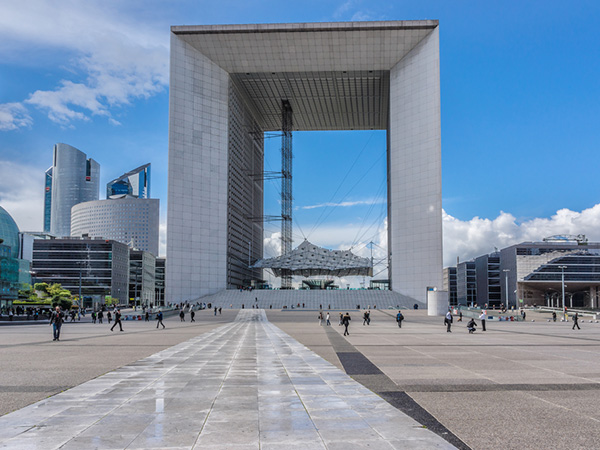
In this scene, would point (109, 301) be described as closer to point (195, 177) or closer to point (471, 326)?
point (195, 177)

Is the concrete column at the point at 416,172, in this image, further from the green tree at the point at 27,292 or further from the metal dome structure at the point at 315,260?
the green tree at the point at 27,292

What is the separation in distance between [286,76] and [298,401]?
9294 centimetres

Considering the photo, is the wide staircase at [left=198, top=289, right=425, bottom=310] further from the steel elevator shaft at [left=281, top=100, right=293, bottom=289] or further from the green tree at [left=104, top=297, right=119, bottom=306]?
the green tree at [left=104, top=297, right=119, bottom=306]

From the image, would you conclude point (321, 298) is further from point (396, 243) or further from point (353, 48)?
point (353, 48)

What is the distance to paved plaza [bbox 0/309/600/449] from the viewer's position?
7.81 m

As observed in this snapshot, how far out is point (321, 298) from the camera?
9069 cm

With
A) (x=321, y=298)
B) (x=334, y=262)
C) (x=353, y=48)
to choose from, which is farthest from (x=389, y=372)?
(x=334, y=262)

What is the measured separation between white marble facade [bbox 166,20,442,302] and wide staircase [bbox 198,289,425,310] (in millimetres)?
3406

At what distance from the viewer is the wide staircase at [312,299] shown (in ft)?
285

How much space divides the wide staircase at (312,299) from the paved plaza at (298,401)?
6761 centimetres

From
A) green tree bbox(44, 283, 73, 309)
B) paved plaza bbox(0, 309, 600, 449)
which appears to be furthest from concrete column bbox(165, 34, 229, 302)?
paved plaza bbox(0, 309, 600, 449)

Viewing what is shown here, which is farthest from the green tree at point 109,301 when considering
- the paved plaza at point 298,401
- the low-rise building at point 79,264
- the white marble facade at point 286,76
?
the paved plaza at point 298,401

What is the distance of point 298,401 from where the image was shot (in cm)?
1050

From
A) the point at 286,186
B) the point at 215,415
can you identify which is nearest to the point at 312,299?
the point at 286,186
